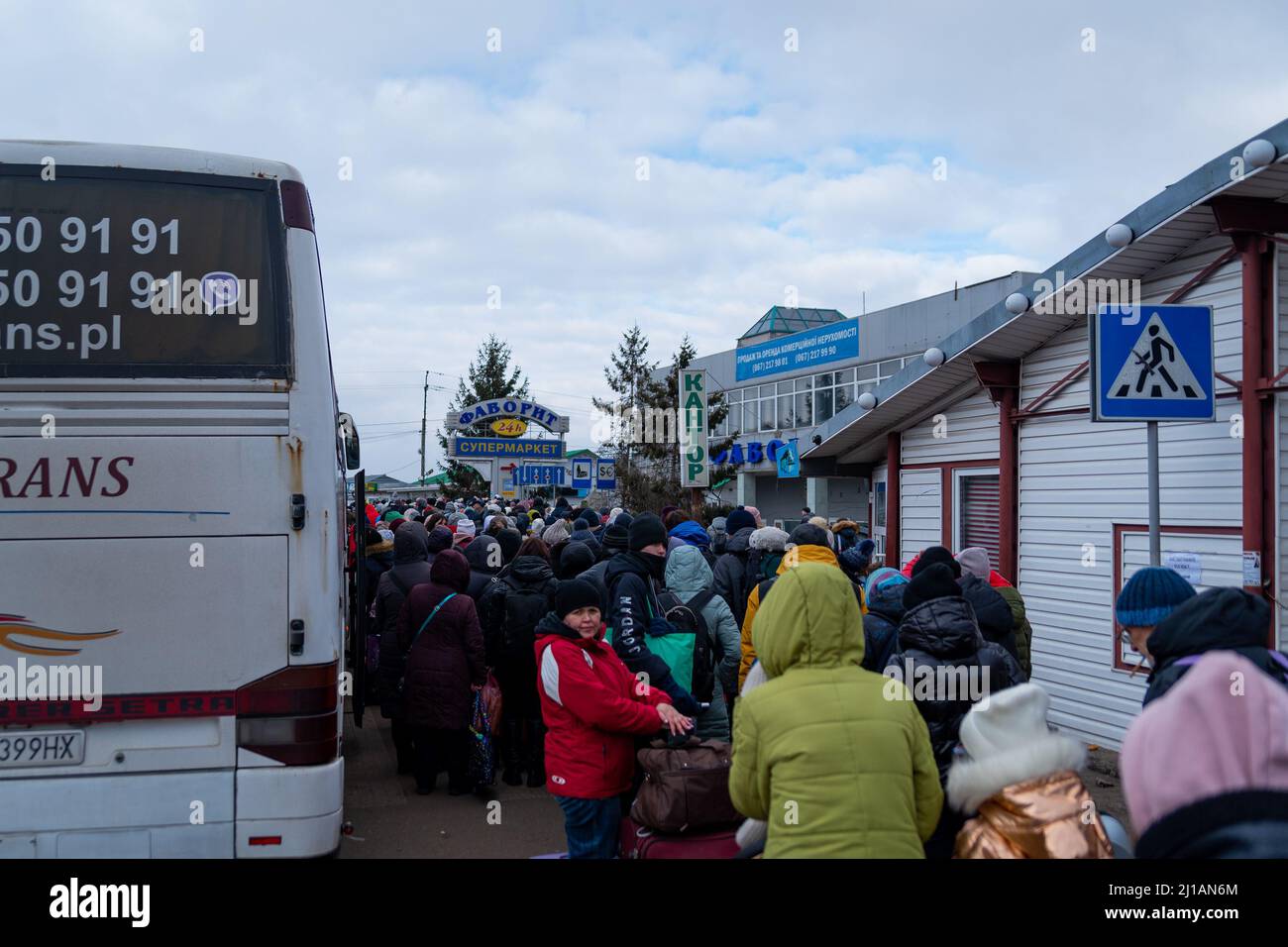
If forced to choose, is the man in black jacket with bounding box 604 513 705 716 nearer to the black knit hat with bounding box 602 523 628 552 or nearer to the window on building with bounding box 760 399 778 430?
the black knit hat with bounding box 602 523 628 552

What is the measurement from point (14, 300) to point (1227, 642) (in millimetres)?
4580

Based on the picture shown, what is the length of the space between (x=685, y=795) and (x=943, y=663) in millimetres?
1190

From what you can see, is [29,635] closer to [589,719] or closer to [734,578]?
[589,719]

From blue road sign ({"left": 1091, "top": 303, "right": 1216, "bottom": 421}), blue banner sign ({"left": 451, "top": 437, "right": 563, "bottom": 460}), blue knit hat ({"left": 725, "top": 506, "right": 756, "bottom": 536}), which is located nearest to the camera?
blue road sign ({"left": 1091, "top": 303, "right": 1216, "bottom": 421})

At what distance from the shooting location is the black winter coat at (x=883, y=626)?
5.28 m

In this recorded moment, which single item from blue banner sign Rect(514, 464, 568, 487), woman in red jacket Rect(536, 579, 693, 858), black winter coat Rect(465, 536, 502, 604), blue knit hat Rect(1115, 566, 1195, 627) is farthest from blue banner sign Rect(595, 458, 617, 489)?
blue knit hat Rect(1115, 566, 1195, 627)

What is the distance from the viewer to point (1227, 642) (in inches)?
117

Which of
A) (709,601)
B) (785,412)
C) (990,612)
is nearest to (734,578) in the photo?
(709,601)

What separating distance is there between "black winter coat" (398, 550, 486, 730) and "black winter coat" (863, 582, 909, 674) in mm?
3022

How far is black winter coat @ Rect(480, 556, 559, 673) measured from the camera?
7.32 m

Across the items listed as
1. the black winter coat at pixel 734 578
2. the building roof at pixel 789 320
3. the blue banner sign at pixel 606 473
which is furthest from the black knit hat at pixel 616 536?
the building roof at pixel 789 320

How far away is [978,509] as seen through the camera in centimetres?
1081

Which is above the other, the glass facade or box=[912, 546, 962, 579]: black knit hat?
the glass facade

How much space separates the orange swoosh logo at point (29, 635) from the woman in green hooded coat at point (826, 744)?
2714 millimetres
